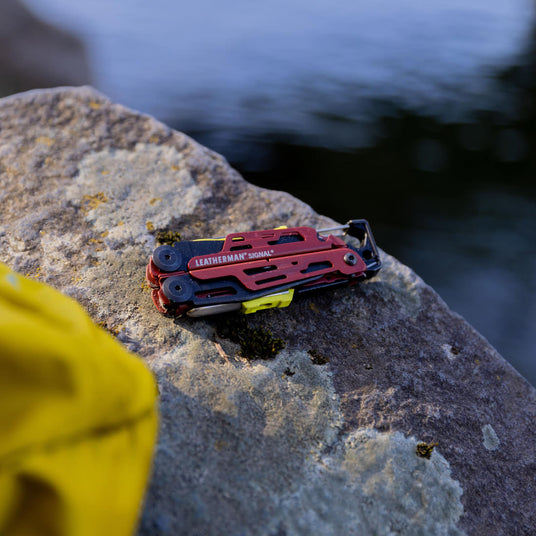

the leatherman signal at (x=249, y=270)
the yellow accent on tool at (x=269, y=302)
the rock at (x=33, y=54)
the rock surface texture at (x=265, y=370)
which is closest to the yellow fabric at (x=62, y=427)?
the rock surface texture at (x=265, y=370)

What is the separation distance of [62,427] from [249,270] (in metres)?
1.60

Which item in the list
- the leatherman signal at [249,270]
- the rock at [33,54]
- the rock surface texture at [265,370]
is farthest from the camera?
the rock at [33,54]

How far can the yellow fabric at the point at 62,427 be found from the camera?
1576 millimetres

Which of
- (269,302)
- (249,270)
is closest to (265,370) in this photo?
(269,302)

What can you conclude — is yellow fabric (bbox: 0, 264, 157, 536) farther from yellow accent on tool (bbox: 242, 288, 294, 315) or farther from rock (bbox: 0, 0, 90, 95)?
rock (bbox: 0, 0, 90, 95)

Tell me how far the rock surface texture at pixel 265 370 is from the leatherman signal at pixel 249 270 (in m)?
0.17

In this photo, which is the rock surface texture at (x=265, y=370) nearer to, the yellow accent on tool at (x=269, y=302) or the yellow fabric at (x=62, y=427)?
the yellow accent on tool at (x=269, y=302)

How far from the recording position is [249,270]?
3061 mm

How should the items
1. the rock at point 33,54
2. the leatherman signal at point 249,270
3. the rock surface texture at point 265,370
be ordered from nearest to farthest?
1. the rock surface texture at point 265,370
2. the leatherman signal at point 249,270
3. the rock at point 33,54

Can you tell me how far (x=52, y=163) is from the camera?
3820 mm

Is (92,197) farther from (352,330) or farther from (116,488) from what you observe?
(116,488)

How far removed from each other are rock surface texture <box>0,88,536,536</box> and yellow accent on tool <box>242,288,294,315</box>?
4.7 inches

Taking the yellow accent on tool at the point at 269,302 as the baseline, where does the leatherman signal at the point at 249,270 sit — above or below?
above

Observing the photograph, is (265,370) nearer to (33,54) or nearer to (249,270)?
(249,270)
